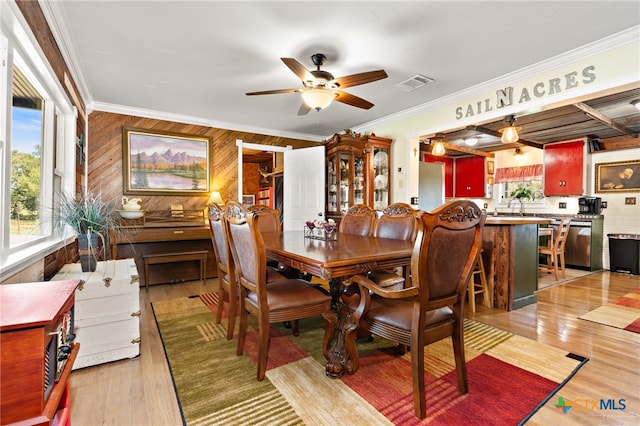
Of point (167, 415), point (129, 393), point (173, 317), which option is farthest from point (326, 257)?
point (173, 317)

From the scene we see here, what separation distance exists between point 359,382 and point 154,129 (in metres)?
4.30

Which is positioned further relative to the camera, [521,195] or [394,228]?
[521,195]

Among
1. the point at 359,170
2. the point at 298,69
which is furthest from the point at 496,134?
the point at 298,69

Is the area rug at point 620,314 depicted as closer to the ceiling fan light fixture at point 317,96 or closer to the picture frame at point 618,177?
the picture frame at point 618,177

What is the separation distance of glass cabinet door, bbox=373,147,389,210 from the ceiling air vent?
134cm

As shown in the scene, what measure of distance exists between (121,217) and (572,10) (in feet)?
16.5

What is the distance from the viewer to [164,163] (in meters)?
4.51

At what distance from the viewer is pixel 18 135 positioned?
1.96 meters

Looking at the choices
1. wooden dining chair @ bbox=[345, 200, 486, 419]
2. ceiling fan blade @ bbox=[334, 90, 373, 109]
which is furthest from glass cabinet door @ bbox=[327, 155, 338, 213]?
wooden dining chair @ bbox=[345, 200, 486, 419]

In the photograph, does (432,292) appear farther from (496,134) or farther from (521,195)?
(521,195)

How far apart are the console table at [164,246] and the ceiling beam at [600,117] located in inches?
198

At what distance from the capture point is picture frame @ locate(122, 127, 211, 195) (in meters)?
4.29

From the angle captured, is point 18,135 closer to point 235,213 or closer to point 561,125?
point 235,213

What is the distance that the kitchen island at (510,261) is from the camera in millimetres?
3057
